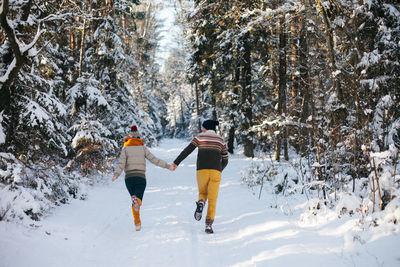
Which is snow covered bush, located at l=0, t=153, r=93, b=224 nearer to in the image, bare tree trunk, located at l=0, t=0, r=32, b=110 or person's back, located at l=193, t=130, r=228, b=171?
bare tree trunk, located at l=0, t=0, r=32, b=110

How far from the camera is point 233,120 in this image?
1758cm

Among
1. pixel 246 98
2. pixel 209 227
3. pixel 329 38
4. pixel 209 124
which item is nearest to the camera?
pixel 209 227

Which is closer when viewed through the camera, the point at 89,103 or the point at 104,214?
the point at 104,214

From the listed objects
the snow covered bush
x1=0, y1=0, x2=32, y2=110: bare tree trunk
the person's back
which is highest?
x1=0, y1=0, x2=32, y2=110: bare tree trunk

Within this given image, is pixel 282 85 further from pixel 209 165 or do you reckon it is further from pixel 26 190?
pixel 26 190

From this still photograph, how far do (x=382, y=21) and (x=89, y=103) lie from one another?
391 inches

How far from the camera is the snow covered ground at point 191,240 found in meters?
4.17

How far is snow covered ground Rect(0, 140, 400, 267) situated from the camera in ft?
13.7

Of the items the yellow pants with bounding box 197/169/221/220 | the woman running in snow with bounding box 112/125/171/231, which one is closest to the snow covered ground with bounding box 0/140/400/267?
the yellow pants with bounding box 197/169/221/220

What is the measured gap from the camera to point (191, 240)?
5316mm

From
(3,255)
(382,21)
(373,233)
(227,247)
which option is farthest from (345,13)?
(3,255)

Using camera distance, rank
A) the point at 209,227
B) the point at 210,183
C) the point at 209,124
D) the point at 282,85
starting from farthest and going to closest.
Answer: the point at 282,85
the point at 209,124
the point at 210,183
the point at 209,227

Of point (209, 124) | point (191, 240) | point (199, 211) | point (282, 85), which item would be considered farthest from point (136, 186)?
point (282, 85)

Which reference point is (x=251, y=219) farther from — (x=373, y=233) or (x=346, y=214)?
(x=373, y=233)
